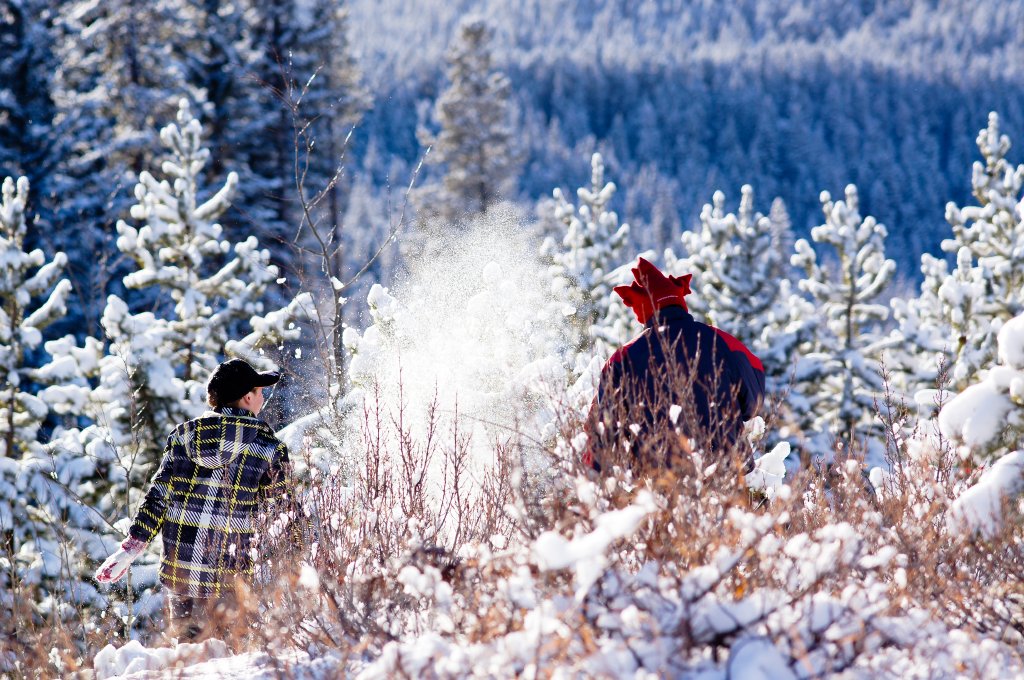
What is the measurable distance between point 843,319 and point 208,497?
16.9 m

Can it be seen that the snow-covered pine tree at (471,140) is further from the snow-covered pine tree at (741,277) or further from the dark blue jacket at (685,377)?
the dark blue jacket at (685,377)

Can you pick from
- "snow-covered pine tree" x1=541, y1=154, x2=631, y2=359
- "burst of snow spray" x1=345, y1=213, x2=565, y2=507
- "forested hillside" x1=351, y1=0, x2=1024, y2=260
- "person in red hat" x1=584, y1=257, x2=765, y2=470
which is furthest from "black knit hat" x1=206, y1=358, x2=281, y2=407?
"forested hillside" x1=351, y1=0, x2=1024, y2=260

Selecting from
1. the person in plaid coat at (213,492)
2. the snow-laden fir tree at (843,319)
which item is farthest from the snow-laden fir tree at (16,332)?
the snow-laden fir tree at (843,319)

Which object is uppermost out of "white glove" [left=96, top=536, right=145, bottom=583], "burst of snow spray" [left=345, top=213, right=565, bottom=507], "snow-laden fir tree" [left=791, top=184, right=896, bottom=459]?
"white glove" [left=96, top=536, right=145, bottom=583]

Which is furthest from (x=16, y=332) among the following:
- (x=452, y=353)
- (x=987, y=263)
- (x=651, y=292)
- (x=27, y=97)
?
(x=987, y=263)

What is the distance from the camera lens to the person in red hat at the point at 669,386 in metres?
3.89

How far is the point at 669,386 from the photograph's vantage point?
401 centimetres

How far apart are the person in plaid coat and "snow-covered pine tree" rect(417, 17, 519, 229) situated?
2625cm

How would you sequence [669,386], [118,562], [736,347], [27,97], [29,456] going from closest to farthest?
1. [669,386]
2. [118,562]
3. [736,347]
4. [29,456]
5. [27,97]

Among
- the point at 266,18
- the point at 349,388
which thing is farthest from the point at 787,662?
the point at 266,18

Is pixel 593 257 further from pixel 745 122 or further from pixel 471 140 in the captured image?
pixel 745 122

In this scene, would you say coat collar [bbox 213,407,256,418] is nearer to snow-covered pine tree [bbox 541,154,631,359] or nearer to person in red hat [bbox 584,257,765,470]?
person in red hat [bbox 584,257,765,470]

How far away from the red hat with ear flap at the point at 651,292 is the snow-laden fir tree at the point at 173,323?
543 cm

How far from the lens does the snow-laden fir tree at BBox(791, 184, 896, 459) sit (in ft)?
60.0
